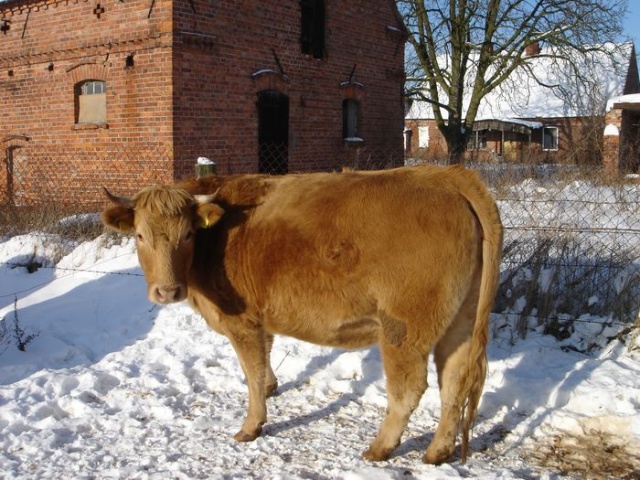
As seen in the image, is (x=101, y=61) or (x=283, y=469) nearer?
(x=283, y=469)

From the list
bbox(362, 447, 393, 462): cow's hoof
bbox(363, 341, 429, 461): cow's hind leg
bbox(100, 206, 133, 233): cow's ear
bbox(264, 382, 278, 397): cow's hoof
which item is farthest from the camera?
bbox(264, 382, 278, 397): cow's hoof

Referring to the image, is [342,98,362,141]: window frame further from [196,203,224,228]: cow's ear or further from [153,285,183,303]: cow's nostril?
[153,285,183,303]: cow's nostril

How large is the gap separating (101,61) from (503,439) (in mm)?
10523

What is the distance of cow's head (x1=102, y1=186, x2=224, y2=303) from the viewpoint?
3.92m

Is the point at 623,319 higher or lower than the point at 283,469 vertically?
higher

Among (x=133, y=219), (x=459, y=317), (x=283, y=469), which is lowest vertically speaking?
(x=283, y=469)

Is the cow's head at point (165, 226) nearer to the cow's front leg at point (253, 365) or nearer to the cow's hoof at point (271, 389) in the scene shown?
the cow's front leg at point (253, 365)

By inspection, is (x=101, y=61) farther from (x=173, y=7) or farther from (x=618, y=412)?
(x=618, y=412)

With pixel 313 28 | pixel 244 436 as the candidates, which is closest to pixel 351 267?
pixel 244 436

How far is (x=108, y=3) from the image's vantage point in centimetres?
1172

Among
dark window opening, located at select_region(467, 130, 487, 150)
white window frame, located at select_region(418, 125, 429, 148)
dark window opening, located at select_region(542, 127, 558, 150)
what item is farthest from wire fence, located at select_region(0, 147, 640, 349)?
white window frame, located at select_region(418, 125, 429, 148)

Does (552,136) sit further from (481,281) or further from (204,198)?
(204,198)

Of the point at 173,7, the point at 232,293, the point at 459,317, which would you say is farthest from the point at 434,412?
the point at 173,7

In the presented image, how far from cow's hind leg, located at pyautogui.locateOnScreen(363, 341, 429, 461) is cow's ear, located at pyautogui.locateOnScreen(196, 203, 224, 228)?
4.40 ft
